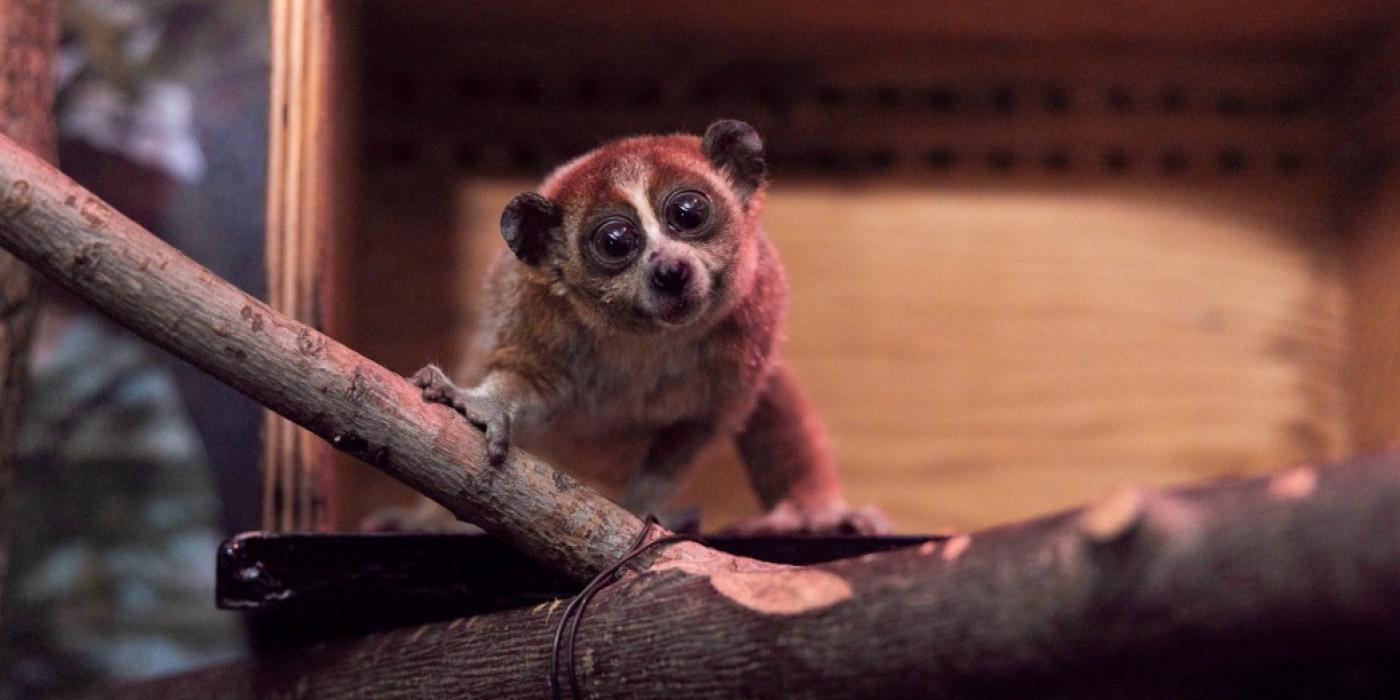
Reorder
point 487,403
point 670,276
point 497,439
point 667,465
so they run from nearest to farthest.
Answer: point 497,439, point 487,403, point 670,276, point 667,465

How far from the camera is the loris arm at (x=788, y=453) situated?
3.16 metres

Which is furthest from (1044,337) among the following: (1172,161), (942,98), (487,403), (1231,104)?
(487,403)

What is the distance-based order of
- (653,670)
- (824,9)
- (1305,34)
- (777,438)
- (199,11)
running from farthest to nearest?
(199,11)
(1305,34)
(824,9)
(777,438)
(653,670)

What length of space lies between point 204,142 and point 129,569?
1589mm

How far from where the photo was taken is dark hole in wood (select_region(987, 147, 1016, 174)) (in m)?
3.84

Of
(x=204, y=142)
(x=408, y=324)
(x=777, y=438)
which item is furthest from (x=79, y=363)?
(x=777, y=438)

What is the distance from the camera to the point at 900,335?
12.4 feet

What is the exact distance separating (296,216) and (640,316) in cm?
73

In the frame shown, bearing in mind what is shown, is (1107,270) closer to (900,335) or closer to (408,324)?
(900,335)

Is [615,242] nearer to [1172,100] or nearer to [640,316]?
[640,316]

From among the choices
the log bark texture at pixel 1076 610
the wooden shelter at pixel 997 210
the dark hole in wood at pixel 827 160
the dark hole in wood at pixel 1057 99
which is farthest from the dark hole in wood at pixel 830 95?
the log bark texture at pixel 1076 610

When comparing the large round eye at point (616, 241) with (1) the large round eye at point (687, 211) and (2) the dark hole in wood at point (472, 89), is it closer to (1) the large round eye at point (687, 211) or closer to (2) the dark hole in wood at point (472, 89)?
(1) the large round eye at point (687, 211)

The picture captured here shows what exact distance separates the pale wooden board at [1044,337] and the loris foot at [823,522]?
0.62m

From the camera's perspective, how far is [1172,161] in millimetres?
3861
